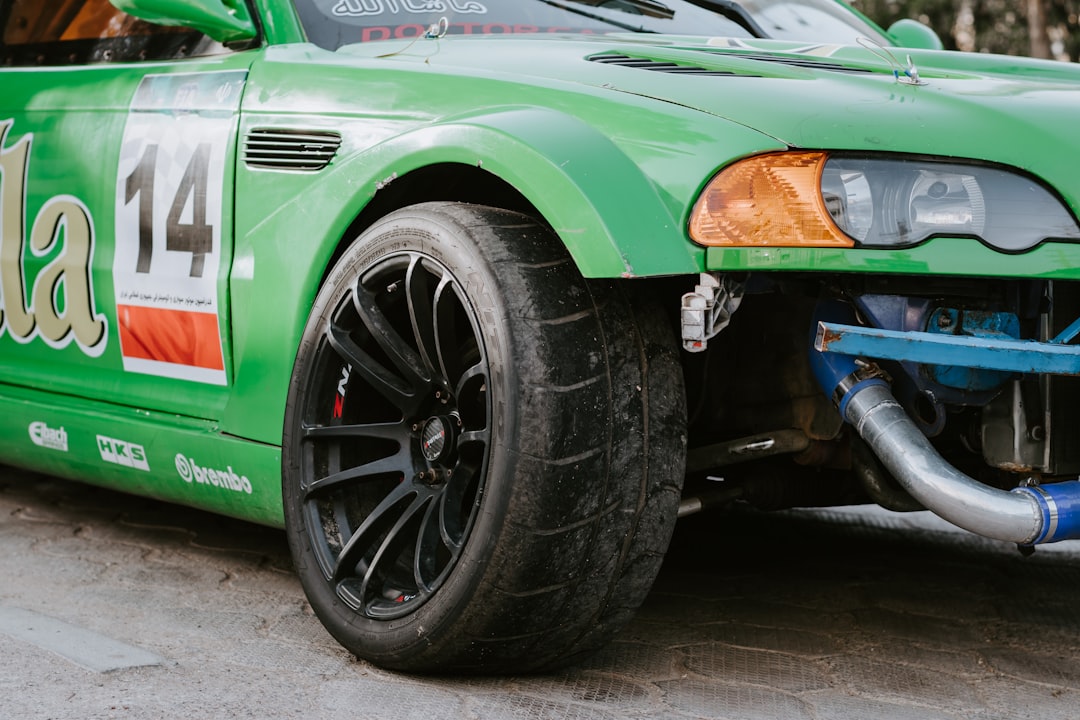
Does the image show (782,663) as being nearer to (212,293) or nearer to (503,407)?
(503,407)

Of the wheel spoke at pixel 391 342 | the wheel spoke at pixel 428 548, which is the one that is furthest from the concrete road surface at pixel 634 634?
the wheel spoke at pixel 391 342

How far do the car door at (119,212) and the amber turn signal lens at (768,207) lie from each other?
3.94ft

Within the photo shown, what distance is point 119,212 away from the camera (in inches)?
123

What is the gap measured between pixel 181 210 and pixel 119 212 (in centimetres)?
25

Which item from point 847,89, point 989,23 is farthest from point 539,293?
point 989,23

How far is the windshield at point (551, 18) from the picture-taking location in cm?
308

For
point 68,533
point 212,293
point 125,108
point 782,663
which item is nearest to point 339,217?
point 212,293

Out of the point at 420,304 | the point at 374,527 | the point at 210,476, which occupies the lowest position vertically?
the point at 210,476

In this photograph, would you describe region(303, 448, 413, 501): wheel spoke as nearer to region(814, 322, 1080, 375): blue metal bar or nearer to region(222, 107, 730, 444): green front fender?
region(222, 107, 730, 444): green front fender

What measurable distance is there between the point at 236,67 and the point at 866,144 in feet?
4.95

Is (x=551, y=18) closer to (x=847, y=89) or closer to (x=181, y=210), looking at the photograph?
(x=181, y=210)

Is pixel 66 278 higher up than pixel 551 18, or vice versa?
pixel 551 18

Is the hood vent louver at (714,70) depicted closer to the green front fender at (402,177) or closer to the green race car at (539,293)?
the green race car at (539,293)

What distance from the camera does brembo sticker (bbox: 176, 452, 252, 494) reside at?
285 cm
